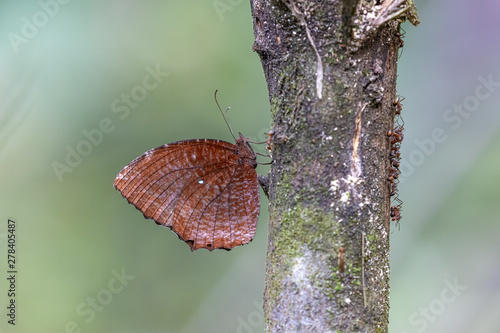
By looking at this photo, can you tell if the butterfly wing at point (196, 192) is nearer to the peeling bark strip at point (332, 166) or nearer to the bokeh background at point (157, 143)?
the peeling bark strip at point (332, 166)

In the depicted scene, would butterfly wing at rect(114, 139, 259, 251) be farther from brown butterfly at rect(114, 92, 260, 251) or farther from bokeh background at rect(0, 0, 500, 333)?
bokeh background at rect(0, 0, 500, 333)

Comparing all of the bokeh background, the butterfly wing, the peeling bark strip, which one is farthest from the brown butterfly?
the bokeh background

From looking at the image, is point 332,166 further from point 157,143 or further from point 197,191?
point 157,143

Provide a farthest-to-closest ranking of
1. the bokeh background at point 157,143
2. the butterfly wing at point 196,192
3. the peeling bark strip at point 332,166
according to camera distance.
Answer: the bokeh background at point 157,143 < the butterfly wing at point 196,192 < the peeling bark strip at point 332,166

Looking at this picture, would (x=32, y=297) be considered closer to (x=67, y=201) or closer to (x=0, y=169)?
(x=67, y=201)

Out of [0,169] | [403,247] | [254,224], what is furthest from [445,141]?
[0,169]

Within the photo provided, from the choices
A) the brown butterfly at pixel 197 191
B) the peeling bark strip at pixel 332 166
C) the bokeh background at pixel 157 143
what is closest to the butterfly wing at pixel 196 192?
the brown butterfly at pixel 197 191

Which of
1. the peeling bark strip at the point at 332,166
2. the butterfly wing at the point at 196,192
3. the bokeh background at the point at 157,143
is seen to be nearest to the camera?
the peeling bark strip at the point at 332,166

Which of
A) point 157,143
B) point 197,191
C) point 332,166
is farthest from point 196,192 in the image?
point 157,143

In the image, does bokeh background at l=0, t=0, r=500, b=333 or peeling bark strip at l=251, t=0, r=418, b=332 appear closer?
peeling bark strip at l=251, t=0, r=418, b=332
